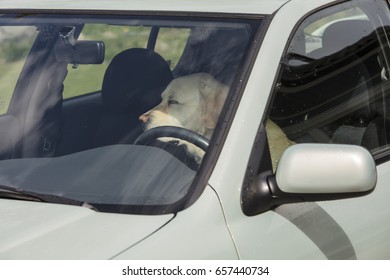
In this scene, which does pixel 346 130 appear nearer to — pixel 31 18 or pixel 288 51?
pixel 288 51

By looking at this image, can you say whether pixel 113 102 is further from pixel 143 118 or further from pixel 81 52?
pixel 81 52

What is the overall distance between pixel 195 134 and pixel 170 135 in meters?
0.10

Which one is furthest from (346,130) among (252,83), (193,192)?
(193,192)

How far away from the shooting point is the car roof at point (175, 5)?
9.33ft

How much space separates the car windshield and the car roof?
0.04 metres

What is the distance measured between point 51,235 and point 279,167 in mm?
665

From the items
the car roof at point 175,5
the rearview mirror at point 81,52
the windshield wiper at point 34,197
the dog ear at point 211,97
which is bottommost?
the windshield wiper at point 34,197

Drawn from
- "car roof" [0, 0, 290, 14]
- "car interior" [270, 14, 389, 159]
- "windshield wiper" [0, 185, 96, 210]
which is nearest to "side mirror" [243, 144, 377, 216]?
"car interior" [270, 14, 389, 159]

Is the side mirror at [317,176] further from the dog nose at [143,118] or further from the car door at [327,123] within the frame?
the dog nose at [143,118]

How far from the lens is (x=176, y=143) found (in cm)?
269

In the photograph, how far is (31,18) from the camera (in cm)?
325

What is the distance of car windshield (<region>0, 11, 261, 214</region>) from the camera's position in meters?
2.54

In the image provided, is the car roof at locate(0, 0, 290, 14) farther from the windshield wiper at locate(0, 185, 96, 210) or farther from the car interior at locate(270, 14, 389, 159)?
the windshield wiper at locate(0, 185, 96, 210)

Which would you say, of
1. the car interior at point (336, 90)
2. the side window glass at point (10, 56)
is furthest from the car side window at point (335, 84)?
the side window glass at point (10, 56)
